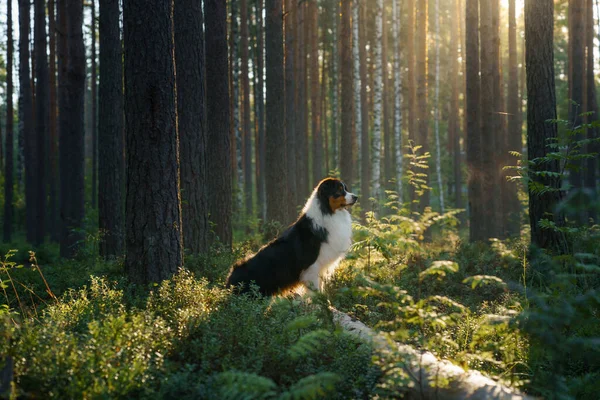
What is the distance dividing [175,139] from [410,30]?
65.9 feet

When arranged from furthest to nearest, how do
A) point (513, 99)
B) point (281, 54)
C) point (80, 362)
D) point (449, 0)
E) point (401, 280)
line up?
point (449, 0), point (513, 99), point (281, 54), point (401, 280), point (80, 362)

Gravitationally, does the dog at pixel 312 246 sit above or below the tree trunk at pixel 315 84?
below

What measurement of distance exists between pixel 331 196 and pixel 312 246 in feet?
3.04

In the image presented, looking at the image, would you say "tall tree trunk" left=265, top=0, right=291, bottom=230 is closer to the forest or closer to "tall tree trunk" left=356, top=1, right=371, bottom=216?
the forest

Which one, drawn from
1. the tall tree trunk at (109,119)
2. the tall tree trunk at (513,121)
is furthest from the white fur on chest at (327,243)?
the tall tree trunk at (513,121)

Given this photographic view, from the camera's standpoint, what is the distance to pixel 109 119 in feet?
48.6

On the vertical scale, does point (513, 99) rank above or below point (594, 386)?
above

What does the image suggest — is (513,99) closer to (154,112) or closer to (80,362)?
(154,112)

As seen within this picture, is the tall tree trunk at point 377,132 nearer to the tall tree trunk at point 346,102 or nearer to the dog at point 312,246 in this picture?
the tall tree trunk at point 346,102

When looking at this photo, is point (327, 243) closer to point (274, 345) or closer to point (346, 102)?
point (274, 345)

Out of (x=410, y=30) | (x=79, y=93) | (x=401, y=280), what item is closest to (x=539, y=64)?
(x=401, y=280)

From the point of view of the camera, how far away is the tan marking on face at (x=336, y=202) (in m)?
9.61

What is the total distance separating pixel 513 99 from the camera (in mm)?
24359

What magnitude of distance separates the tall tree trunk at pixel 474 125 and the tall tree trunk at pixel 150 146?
10662mm
